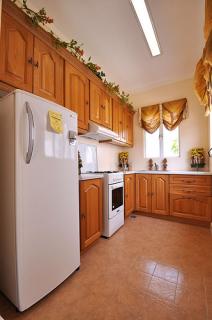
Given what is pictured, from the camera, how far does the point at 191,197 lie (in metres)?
2.67

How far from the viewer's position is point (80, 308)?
1.11 m

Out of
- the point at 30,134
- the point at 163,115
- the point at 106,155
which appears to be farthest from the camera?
the point at 163,115

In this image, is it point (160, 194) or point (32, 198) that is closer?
point (32, 198)

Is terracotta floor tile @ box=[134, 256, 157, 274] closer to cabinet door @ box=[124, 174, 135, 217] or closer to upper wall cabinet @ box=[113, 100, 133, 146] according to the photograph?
cabinet door @ box=[124, 174, 135, 217]

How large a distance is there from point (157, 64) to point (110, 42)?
0.99m

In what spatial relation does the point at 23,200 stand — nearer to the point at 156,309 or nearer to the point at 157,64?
the point at 156,309

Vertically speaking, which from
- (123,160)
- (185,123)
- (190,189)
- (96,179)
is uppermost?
(185,123)

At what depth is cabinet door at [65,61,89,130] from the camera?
6.08 ft

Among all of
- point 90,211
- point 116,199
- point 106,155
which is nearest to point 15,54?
point 90,211

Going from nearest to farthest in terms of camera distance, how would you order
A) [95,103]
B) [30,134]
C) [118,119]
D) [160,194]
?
1. [30,134]
2. [95,103]
3. [160,194]
4. [118,119]

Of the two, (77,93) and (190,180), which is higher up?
(77,93)

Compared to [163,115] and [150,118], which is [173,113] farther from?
[150,118]

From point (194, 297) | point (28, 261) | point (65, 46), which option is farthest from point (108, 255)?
point (65, 46)

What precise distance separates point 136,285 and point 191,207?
5.89 feet
